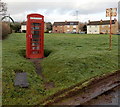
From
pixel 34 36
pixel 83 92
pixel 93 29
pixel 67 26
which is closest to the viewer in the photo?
pixel 83 92

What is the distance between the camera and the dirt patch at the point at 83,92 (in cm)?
421

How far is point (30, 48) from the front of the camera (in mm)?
9633

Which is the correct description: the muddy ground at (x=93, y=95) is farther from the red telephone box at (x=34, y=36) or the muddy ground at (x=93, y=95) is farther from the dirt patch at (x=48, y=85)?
the red telephone box at (x=34, y=36)

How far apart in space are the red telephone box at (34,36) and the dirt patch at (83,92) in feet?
15.5

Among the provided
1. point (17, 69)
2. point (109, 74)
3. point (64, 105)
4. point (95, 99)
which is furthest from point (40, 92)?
point (109, 74)

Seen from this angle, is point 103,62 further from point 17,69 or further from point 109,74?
point 17,69

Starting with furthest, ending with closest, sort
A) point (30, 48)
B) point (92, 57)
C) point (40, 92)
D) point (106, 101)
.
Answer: point (30, 48) < point (92, 57) < point (40, 92) < point (106, 101)

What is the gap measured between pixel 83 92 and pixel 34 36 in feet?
18.4

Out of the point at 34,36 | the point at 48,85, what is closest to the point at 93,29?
the point at 34,36

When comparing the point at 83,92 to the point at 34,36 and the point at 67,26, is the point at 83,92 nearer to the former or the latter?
the point at 34,36

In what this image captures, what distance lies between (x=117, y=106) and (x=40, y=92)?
203 cm

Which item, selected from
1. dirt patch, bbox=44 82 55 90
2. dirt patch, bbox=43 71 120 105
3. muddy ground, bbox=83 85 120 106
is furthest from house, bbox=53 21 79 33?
muddy ground, bbox=83 85 120 106

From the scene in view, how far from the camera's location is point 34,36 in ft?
31.7

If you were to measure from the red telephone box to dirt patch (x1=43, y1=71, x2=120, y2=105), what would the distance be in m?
4.71
